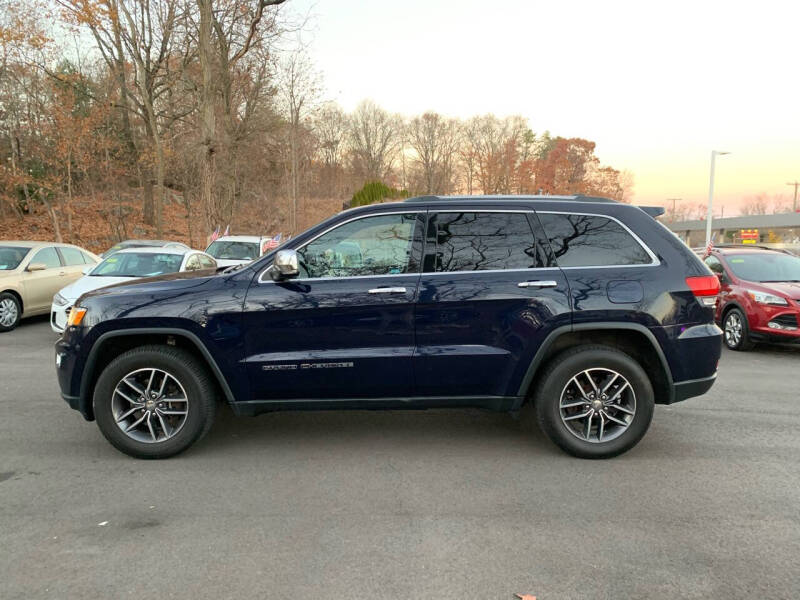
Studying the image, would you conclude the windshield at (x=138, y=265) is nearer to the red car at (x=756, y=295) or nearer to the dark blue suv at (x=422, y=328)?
the dark blue suv at (x=422, y=328)

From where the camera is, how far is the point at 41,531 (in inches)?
126

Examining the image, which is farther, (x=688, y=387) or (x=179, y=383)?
(x=688, y=387)

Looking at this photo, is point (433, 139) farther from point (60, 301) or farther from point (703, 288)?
point (703, 288)

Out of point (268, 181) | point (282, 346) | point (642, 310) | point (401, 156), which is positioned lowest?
point (282, 346)

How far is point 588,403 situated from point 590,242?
1.22m

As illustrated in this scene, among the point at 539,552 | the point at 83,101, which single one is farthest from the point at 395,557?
the point at 83,101

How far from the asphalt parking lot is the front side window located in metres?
1.44

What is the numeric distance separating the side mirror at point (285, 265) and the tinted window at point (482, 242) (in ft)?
3.22

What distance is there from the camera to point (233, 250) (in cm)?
1441

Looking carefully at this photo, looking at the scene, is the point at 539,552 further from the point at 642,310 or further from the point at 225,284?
the point at 225,284

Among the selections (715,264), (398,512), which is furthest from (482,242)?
(715,264)

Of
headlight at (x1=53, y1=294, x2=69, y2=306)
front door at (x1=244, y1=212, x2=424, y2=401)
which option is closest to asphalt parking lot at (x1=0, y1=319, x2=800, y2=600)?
front door at (x1=244, y1=212, x2=424, y2=401)

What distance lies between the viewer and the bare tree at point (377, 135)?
7400 centimetres

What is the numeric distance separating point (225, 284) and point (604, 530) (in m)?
2.99
